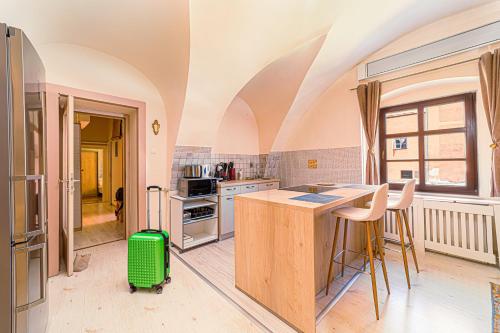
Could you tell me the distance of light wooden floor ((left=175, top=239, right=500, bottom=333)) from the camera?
1541mm

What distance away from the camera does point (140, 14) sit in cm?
198

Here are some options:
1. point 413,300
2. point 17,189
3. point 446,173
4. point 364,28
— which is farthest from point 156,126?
point 446,173

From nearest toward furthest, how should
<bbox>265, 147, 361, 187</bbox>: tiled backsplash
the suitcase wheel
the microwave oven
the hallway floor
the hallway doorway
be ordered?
the hallway floor < the suitcase wheel < the microwave oven < <bbox>265, 147, 361, 187</bbox>: tiled backsplash < the hallway doorway

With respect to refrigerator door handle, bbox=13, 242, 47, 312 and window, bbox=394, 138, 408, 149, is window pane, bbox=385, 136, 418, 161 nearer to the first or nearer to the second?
window, bbox=394, 138, 408, 149

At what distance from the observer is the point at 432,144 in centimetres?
292

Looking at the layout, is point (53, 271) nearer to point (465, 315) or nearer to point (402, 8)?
point (465, 315)

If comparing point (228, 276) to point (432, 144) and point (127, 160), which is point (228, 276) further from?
point (432, 144)

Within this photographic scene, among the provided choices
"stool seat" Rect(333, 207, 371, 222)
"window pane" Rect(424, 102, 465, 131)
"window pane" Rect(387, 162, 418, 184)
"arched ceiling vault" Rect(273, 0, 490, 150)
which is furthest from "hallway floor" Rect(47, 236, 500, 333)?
"arched ceiling vault" Rect(273, 0, 490, 150)

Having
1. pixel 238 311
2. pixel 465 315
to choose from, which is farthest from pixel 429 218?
pixel 238 311

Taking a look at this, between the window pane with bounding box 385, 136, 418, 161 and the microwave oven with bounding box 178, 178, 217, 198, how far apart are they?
2.83m

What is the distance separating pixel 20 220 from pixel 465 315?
309 cm

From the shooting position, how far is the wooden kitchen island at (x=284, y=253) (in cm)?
142

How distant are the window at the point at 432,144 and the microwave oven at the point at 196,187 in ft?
9.00

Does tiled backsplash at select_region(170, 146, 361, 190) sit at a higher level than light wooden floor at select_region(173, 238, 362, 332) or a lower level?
higher
